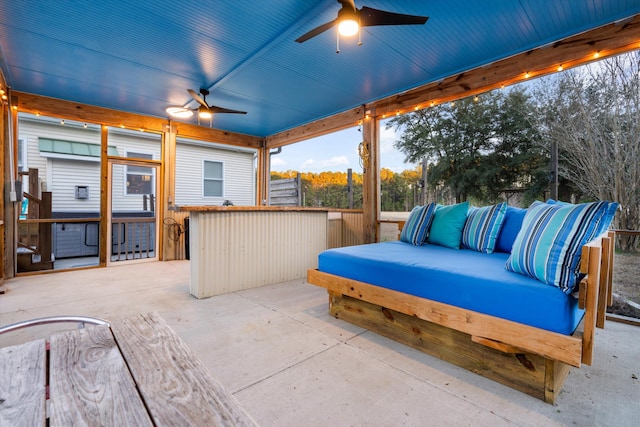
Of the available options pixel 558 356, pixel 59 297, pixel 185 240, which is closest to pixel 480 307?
pixel 558 356

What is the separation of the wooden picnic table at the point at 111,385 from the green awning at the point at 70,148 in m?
6.27

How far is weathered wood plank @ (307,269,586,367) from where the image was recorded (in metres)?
1.58

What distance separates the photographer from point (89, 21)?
9.33ft

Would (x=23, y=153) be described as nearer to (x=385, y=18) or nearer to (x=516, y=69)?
(x=385, y=18)

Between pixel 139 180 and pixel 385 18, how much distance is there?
601 cm

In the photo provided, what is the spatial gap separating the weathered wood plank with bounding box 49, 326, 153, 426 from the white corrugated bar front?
9.28 ft

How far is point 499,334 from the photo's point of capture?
5.89ft

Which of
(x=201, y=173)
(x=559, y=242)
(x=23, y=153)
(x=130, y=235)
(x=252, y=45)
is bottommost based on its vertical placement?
(x=130, y=235)

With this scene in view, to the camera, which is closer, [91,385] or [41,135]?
[91,385]

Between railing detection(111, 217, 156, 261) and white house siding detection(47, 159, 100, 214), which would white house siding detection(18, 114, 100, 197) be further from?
railing detection(111, 217, 156, 261)

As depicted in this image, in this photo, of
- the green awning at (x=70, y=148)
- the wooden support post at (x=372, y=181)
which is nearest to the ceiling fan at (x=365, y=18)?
the wooden support post at (x=372, y=181)

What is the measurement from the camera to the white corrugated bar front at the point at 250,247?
364 cm

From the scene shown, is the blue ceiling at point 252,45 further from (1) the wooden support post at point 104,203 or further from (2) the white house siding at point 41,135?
(2) the white house siding at point 41,135

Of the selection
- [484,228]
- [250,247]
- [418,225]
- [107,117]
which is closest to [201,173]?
[107,117]
